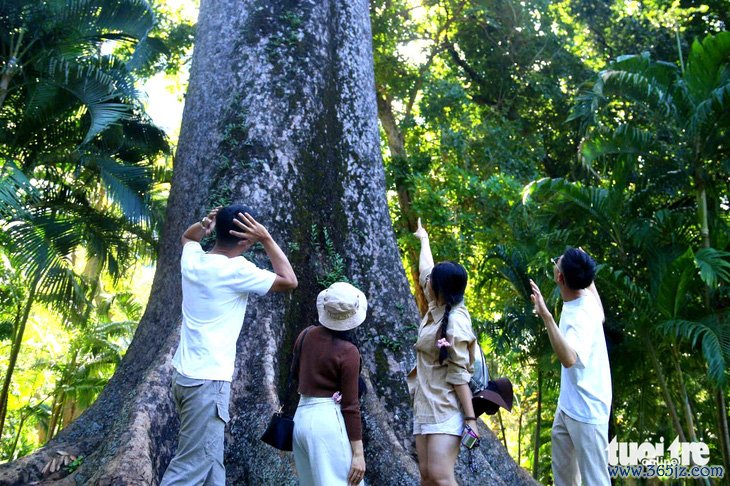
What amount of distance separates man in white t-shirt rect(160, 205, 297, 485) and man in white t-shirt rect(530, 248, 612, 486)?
4.84 ft

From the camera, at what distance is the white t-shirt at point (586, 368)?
12.7 ft

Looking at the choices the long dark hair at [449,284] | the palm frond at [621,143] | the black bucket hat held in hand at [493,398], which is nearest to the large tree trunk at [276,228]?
the black bucket hat held in hand at [493,398]

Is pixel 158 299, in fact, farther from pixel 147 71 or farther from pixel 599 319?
pixel 147 71

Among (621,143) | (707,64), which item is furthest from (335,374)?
(707,64)

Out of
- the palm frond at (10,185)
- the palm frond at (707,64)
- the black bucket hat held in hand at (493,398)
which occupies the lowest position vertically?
the black bucket hat held in hand at (493,398)

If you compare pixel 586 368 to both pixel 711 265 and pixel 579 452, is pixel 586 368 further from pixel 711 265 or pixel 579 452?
pixel 711 265

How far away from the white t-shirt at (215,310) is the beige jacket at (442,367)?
0.87 metres

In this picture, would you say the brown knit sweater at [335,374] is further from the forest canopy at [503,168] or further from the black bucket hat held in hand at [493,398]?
the forest canopy at [503,168]

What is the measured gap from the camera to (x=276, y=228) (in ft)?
17.4

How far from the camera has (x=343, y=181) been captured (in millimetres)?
5844

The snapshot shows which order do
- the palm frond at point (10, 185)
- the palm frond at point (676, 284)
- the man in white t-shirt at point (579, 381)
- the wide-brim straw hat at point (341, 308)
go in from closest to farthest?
the wide-brim straw hat at point (341, 308)
the man in white t-shirt at point (579, 381)
the palm frond at point (10, 185)
the palm frond at point (676, 284)

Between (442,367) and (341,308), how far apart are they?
0.62 m

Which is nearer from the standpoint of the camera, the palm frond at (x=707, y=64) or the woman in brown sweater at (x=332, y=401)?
the woman in brown sweater at (x=332, y=401)

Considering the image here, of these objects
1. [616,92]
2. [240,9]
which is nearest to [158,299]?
[240,9]
